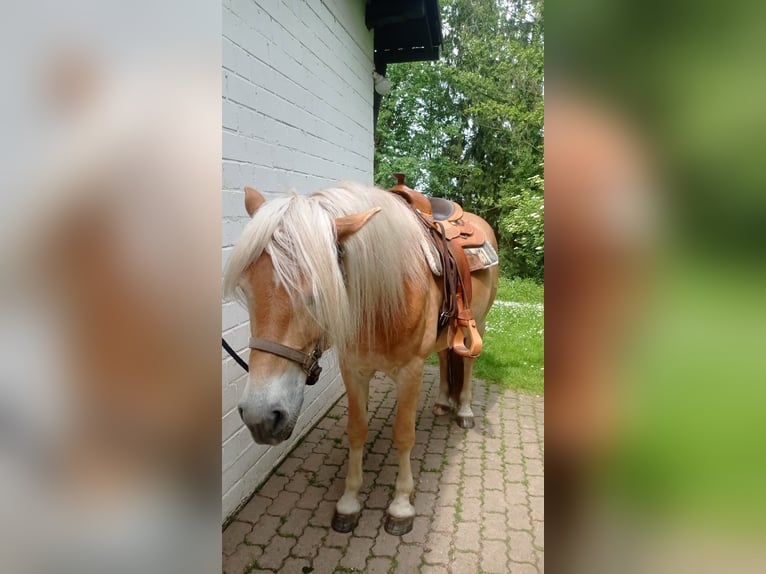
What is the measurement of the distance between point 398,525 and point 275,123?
8.04 ft

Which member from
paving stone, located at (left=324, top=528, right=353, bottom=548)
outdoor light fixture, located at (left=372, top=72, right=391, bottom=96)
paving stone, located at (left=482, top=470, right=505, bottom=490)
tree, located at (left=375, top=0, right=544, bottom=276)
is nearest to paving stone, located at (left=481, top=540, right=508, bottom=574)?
paving stone, located at (left=482, top=470, right=505, bottom=490)

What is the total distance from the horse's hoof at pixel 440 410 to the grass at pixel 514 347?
0.91 meters

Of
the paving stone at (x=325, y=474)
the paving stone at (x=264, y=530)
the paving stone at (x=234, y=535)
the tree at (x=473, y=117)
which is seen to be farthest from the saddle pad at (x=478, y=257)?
the tree at (x=473, y=117)

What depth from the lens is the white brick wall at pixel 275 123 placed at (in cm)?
236

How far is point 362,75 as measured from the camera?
4.97m

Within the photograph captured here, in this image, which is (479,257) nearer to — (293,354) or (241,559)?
(293,354)

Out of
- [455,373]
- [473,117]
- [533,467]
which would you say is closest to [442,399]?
[455,373]

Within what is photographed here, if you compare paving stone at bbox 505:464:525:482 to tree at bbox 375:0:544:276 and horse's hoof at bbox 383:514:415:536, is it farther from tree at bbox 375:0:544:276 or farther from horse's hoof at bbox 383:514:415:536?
tree at bbox 375:0:544:276

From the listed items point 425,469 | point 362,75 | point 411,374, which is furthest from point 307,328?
point 362,75

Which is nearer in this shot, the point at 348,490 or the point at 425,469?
the point at 348,490

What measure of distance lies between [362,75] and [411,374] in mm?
3806

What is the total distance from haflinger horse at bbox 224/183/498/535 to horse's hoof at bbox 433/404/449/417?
4.25 feet
